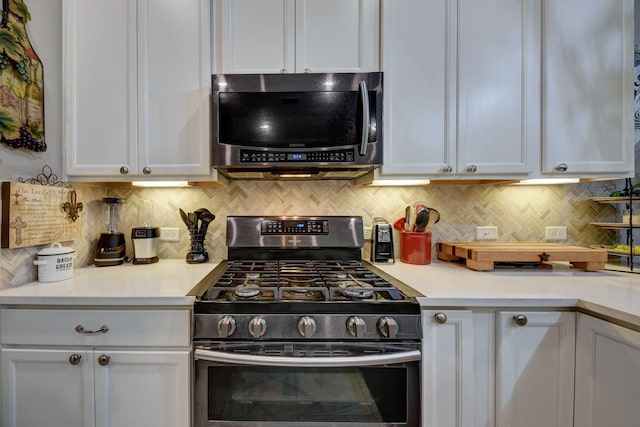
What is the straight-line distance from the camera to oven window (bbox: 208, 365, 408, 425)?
1.05 metres

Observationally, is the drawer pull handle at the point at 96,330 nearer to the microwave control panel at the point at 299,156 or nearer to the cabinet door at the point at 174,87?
the cabinet door at the point at 174,87

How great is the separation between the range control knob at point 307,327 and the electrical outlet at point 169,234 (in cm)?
112

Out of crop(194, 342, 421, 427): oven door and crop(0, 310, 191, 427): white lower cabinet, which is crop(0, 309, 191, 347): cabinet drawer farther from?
crop(194, 342, 421, 427): oven door

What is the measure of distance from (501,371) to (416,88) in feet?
4.23

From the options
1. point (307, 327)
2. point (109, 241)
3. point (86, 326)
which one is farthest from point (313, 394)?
point (109, 241)

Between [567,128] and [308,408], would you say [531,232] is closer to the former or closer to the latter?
[567,128]

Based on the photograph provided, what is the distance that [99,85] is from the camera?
1418mm

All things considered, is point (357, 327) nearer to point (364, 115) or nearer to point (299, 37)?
point (364, 115)

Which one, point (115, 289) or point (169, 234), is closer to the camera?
point (115, 289)

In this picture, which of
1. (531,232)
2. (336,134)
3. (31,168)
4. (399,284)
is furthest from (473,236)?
(31,168)

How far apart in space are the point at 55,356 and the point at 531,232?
2.46m

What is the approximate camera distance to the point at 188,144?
56.4 inches

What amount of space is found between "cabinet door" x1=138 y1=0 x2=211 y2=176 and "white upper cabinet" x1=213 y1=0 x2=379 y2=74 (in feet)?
0.40

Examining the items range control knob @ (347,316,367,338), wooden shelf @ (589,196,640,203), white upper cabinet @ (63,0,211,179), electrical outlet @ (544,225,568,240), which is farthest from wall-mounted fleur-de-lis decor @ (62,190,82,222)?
wooden shelf @ (589,196,640,203)
